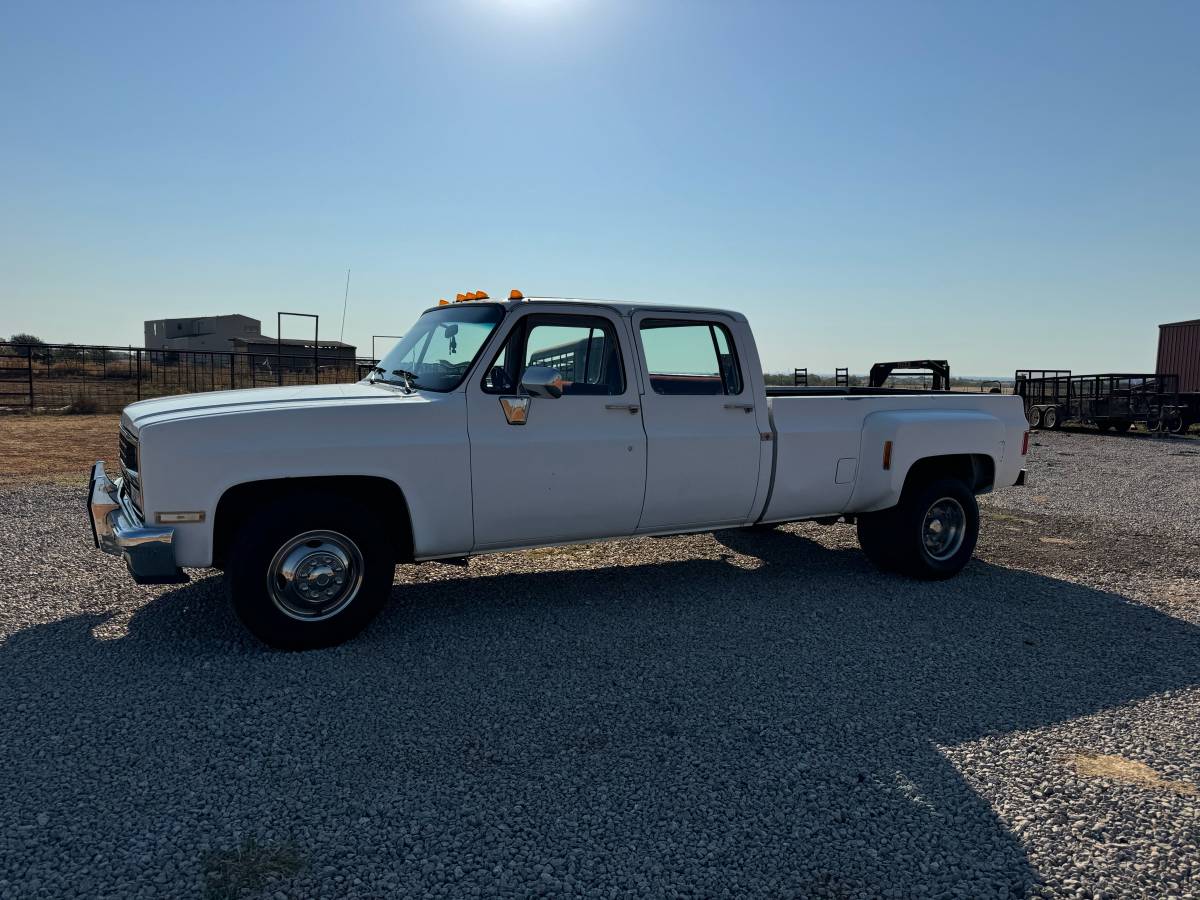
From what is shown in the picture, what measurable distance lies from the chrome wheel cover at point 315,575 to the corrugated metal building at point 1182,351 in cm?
3309

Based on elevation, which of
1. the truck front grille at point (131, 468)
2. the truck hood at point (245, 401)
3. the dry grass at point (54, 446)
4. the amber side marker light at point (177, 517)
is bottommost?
the dry grass at point (54, 446)

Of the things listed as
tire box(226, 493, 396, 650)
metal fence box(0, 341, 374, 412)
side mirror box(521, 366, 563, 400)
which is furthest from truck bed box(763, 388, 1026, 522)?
metal fence box(0, 341, 374, 412)

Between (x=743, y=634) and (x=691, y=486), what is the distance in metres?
1.01

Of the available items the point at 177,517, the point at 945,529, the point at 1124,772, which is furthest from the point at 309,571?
the point at 945,529

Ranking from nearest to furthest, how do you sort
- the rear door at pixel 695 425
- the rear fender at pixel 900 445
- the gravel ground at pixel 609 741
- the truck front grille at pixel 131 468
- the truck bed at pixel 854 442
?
the gravel ground at pixel 609 741, the truck front grille at pixel 131 468, the rear door at pixel 695 425, the truck bed at pixel 854 442, the rear fender at pixel 900 445

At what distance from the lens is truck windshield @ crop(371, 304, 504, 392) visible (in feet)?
15.4

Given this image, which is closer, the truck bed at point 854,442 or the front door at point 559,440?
the front door at point 559,440

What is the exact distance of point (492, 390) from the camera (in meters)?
4.59

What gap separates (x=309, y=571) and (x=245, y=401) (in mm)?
1045

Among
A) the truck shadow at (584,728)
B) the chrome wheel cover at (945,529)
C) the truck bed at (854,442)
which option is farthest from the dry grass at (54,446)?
the chrome wheel cover at (945,529)

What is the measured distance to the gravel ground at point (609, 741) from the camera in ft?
8.32

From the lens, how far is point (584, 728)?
348cm

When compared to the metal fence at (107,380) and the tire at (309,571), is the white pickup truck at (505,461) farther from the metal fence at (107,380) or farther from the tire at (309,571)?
the metal fence at (107,380)

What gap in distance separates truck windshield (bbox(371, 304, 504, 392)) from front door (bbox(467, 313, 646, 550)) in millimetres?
171
